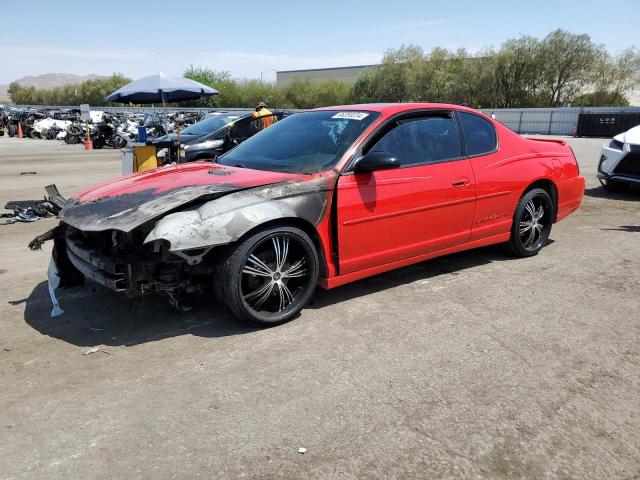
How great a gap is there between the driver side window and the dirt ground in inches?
44.8

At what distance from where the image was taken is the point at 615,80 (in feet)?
134

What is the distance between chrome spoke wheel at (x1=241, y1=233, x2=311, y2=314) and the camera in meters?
3.65

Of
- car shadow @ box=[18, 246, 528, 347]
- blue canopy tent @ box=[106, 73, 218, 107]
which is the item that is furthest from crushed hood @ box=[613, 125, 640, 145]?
blue canopy tent @ box=[106, 73, 218, 107]

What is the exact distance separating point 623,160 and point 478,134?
5.15 m

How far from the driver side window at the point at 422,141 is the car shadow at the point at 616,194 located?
5.82 meters

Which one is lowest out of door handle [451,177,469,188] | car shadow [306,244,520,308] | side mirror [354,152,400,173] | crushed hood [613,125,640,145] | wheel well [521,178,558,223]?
car shadow [306,244,520,308]

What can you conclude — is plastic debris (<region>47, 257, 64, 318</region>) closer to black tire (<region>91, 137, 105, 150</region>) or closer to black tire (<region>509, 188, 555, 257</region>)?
black tire (<region>509, 188, 555, 257</region>)

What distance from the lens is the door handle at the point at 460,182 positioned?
460cm

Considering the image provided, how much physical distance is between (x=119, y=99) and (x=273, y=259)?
10.9 m

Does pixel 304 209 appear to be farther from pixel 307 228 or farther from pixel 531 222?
pixel 531 222

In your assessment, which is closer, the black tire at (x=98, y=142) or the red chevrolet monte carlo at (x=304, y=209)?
the red chevrolet monte carlo at (x=304, y=209)

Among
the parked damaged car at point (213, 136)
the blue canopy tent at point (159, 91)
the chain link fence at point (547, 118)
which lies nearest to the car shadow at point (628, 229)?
the parked damaged car at point (213, 136)

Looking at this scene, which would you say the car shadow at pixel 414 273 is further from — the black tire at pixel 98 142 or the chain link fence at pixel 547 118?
the chain link fence at pixel 547 118

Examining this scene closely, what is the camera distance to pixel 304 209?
3.76 meters
